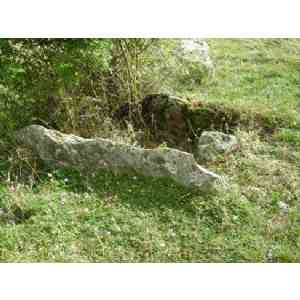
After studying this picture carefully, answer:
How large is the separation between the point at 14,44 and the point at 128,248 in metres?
3.78

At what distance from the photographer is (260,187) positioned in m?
8.20

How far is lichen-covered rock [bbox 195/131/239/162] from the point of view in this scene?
8.91 meters

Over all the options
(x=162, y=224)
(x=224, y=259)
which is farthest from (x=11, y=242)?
(x=224, y=259)

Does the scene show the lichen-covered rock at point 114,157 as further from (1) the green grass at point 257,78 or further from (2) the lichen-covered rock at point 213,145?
(1) the green grass at point 257,78

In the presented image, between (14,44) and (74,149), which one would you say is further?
(14,44)

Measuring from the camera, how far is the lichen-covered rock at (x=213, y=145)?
29.2ft

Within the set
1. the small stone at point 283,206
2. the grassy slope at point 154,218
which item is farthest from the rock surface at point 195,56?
the small stone at point 283,206

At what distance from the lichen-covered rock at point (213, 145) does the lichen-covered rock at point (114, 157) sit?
110 centimetres

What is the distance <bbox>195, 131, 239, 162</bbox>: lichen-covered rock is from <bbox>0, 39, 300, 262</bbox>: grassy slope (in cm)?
18

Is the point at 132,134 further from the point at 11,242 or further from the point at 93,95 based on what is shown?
the point at 11,242

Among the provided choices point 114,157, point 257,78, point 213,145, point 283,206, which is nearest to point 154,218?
point 114,157

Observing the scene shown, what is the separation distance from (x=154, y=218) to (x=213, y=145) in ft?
6.59

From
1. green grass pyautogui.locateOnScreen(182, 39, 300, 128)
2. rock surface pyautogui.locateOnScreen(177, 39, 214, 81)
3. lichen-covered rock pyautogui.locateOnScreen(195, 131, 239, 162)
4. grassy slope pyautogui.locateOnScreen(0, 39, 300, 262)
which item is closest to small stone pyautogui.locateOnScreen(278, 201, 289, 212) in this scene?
grassy slope pyautogui.locateOnScreen(0, 39, 300, 262)

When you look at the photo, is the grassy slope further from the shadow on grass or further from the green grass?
the green grass
